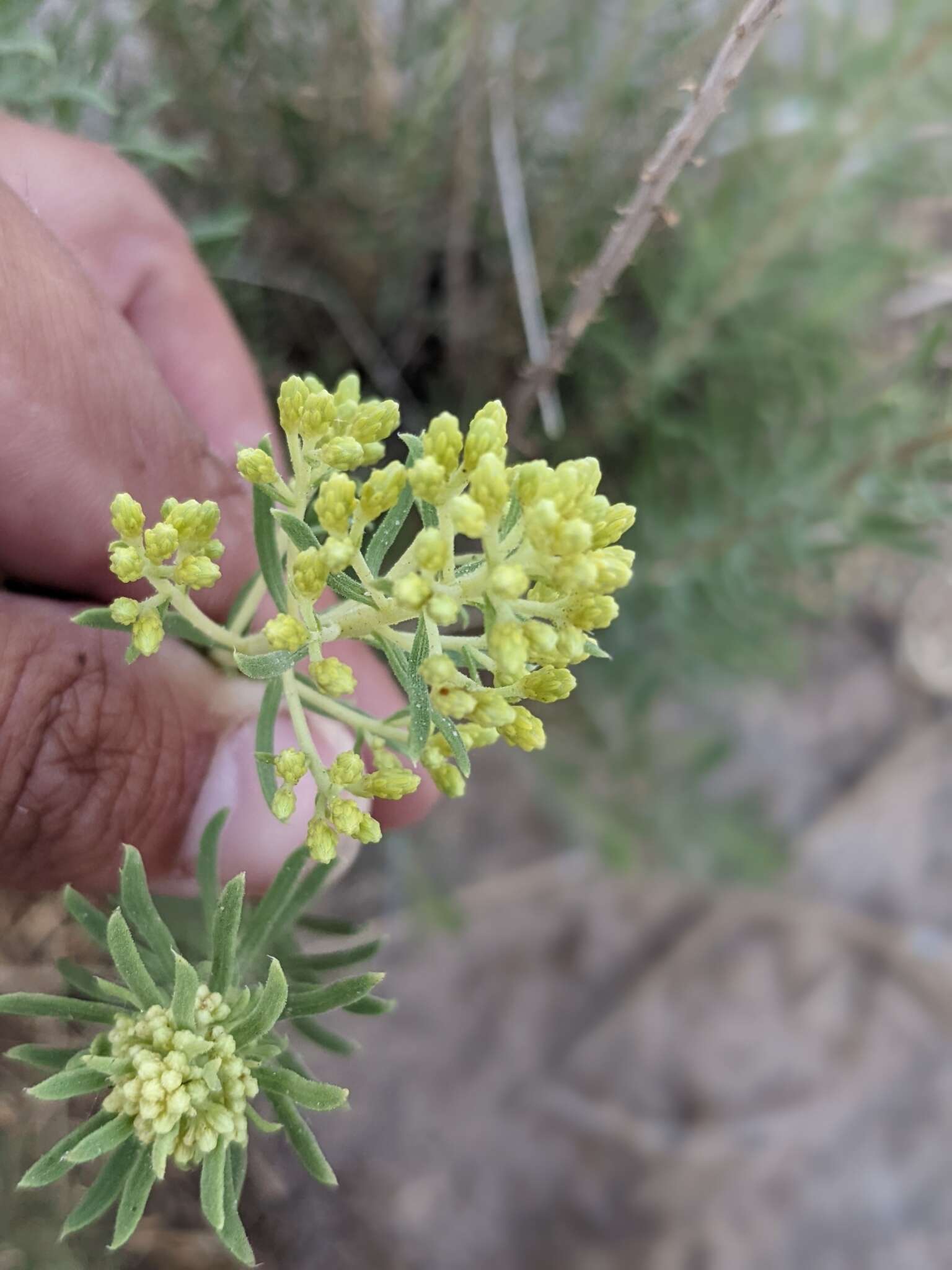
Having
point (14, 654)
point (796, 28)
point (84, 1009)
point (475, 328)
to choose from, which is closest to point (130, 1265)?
point (84, 1009)

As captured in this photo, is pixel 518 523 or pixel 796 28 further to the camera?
pixel 796 28

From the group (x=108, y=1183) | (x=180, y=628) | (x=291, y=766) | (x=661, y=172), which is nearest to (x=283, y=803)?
(x=291, y=766)

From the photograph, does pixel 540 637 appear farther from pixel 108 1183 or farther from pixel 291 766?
pixel 108 1183

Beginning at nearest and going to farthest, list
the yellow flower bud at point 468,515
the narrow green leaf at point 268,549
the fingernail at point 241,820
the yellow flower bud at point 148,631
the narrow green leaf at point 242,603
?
the yellow flower bud at point 468,515 → the yellow flower bud at point 148,631 → the narrow green leaf at point 268,549 → the narrow green leaf at point 242,603 → the fingernail at point 241,820

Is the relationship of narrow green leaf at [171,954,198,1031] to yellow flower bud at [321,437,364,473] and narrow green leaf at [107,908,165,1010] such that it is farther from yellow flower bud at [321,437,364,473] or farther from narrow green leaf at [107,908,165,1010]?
yellow flower bud at [321,437,364,473]

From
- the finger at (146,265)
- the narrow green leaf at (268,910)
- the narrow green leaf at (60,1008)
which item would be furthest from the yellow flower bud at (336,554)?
the finger at (146,265)

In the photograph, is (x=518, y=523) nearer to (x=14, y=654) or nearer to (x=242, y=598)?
(x=242, y=598)

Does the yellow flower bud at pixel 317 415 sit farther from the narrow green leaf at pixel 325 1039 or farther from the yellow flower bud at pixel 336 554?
the narrow green leaf at pixel 325 1039
